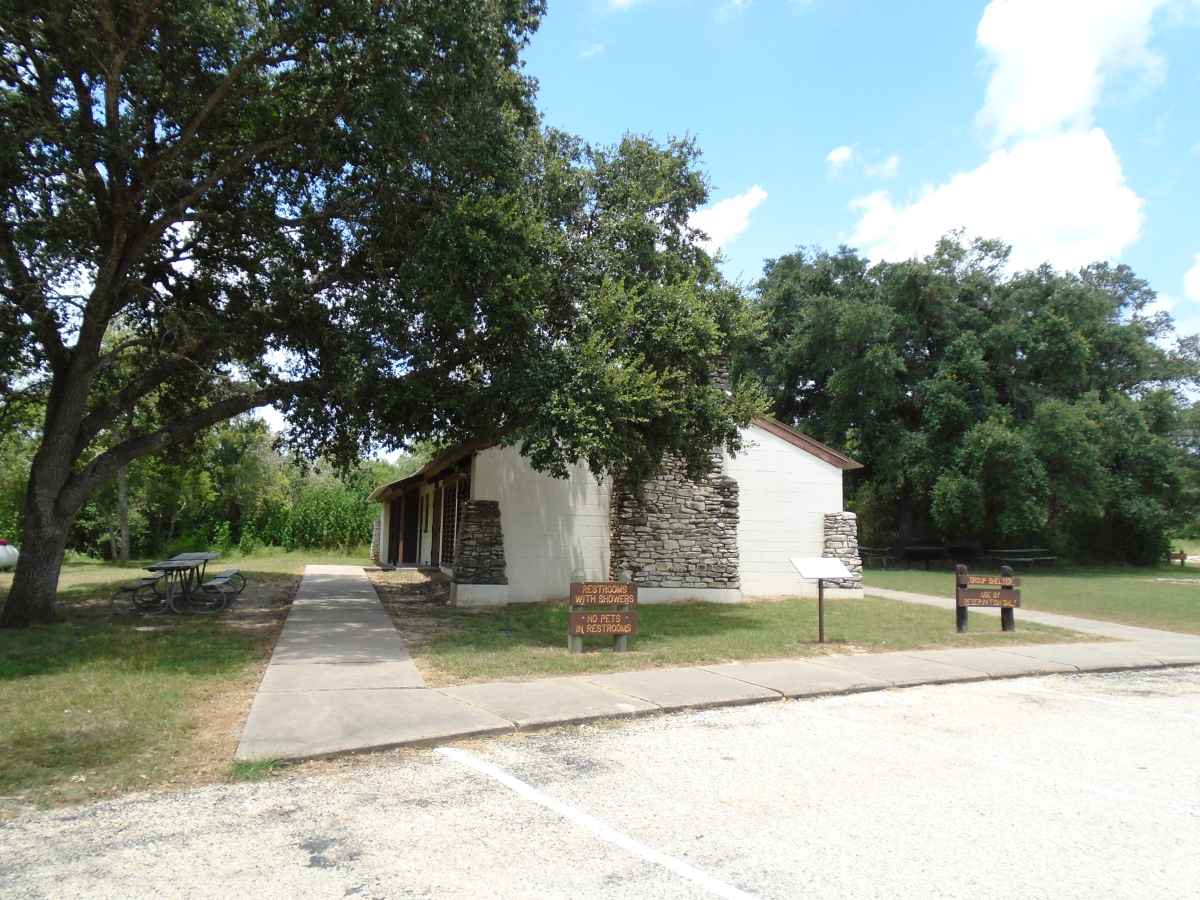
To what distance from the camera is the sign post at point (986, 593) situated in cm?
1280

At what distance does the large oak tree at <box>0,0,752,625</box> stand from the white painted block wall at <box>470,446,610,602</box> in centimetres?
266

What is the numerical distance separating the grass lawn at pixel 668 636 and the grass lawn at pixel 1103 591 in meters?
2.34

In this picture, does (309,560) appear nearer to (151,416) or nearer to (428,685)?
(151,416)

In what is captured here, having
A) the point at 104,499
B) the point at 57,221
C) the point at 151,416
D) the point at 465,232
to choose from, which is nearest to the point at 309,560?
the point at 104,499

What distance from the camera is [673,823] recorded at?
4.66m

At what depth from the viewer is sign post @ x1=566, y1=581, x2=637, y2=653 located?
33.6 ft

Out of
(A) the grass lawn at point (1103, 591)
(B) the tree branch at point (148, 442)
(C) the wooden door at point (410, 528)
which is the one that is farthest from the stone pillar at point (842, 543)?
(C) the wooden door at point (410, 528)

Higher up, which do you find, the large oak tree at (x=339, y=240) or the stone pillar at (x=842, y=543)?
the large oak tree at (x=339, y=240)

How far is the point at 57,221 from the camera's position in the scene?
11.9 meters

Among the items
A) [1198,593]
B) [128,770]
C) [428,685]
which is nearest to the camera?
[128,770]

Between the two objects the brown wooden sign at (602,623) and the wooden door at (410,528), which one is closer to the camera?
the brown wooden sign at (602,623)

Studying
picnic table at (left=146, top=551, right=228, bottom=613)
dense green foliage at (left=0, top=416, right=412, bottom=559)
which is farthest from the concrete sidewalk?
dense green foliage at (left=0, top=416, right=412, bottom=559)

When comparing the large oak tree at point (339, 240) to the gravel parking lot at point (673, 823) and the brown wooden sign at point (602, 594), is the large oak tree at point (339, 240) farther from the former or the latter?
the gravel parking lot at point (673, 823)

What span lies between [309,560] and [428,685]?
23.0m
